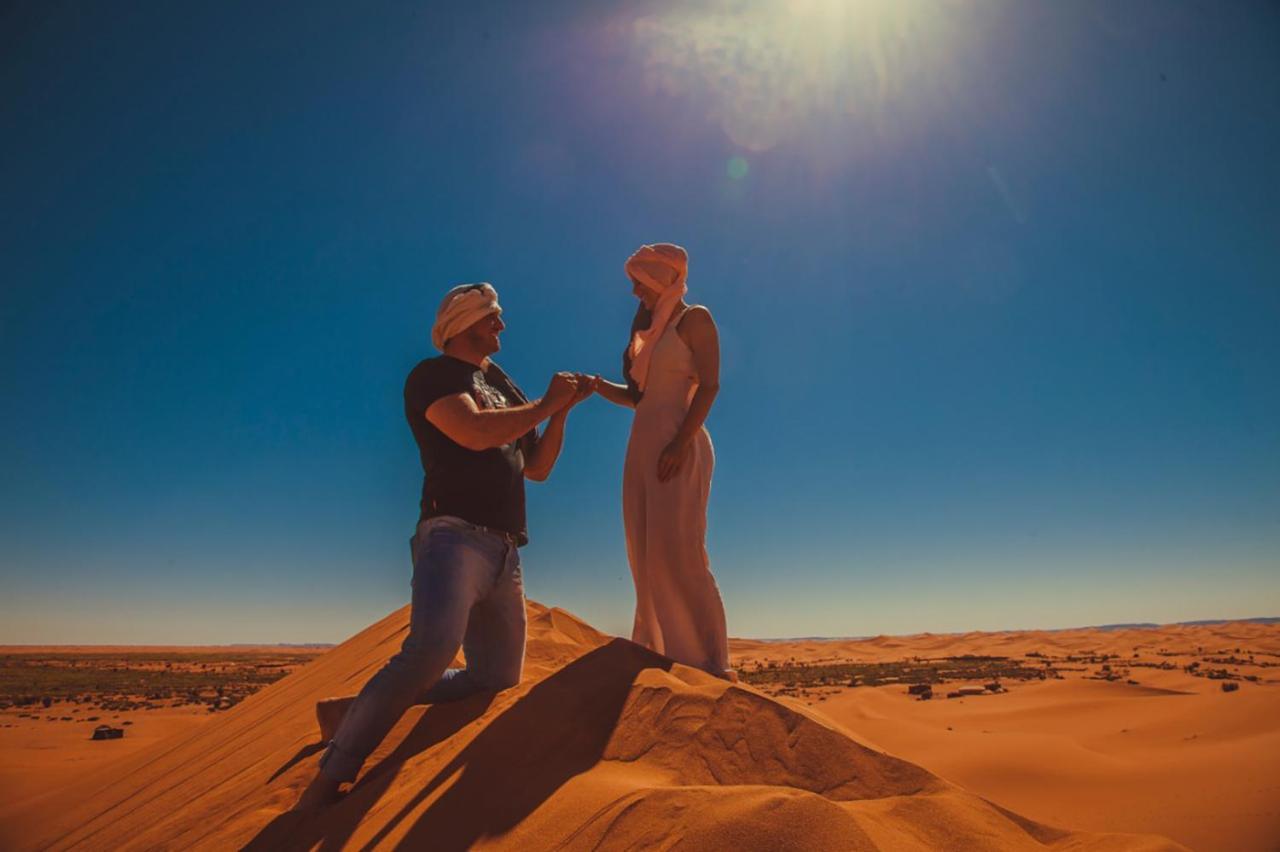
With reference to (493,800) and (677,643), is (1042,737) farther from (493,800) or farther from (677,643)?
(493,800)

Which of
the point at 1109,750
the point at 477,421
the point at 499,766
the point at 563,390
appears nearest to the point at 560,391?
the point at 563,390

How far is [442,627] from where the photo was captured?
255 cm

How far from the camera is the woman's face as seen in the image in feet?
12.9

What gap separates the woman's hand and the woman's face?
0.90 meters

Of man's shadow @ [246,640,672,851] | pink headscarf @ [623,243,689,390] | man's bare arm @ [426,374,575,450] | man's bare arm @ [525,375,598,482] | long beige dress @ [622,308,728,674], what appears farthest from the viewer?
pink headscarf @ [623,243,689,390]

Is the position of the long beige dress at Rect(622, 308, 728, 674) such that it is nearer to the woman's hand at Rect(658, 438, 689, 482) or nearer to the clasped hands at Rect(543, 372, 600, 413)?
the woman's hand at Rect(658, 438, 689, 482)

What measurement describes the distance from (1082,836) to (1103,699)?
6937 mm

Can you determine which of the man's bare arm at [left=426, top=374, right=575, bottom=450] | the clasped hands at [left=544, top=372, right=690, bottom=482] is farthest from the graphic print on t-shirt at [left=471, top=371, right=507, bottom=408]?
the clasped hands at [left=544, top=372, right=690, bottom=482]

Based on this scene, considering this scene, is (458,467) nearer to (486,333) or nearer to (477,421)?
(477,421)

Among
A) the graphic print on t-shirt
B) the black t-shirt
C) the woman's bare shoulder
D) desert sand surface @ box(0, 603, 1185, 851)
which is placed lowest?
desert sand surface @ box(0, 603, 1185, 851)

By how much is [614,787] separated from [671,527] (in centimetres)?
166

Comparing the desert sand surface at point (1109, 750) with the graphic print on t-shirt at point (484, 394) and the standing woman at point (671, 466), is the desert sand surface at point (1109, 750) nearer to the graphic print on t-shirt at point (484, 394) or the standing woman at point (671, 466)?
the standing woman at point (671, 466)

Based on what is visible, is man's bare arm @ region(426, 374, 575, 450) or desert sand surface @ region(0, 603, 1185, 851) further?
man's bare arm @ region(426, 374, 575, 450)

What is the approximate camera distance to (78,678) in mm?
30641
